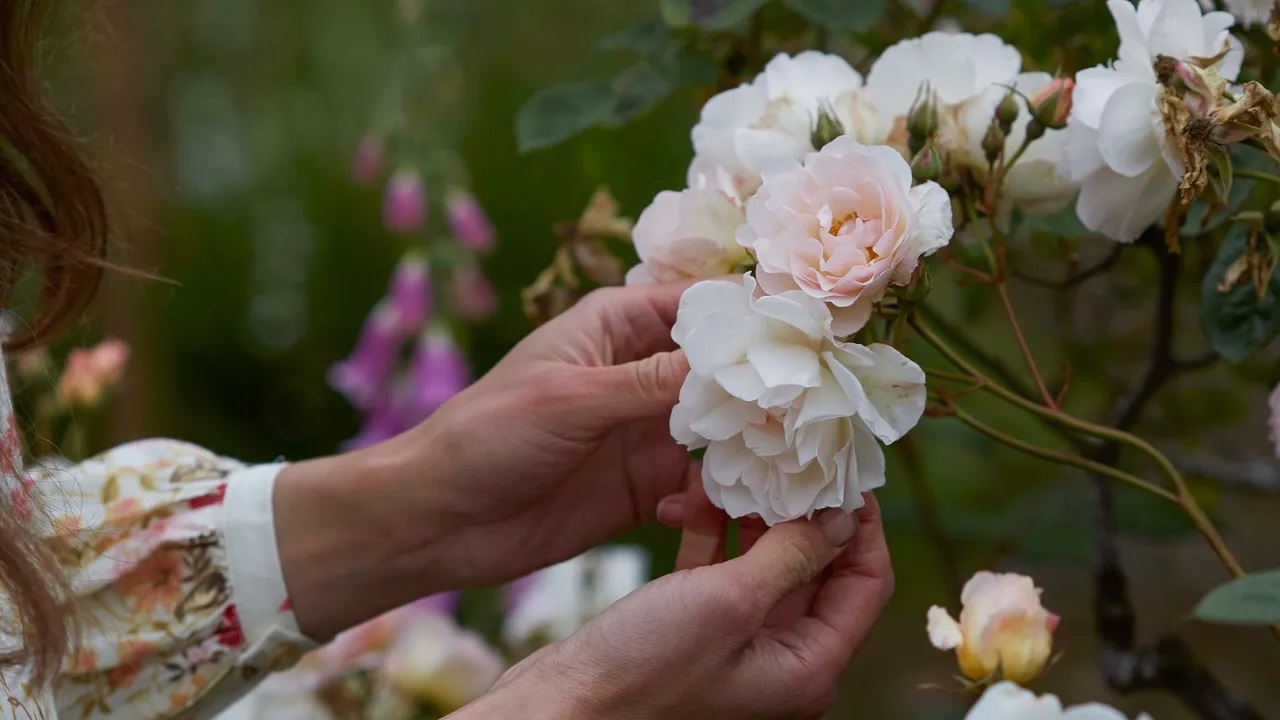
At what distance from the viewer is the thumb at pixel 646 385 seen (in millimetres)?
787

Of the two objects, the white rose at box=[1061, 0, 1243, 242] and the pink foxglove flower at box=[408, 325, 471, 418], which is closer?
the white rose at box=[1061, 0, 1243, 242]

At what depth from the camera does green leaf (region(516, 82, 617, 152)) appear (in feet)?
3.18

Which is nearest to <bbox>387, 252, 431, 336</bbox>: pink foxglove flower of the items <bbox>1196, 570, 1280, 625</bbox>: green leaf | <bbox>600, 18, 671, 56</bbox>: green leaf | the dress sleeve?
the dress sleeve

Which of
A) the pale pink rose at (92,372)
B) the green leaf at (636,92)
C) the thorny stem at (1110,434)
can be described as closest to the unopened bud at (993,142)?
the thorny stem at (1110,434)

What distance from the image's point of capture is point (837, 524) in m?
0.75

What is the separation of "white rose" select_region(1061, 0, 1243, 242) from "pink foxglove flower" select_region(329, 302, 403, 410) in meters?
1.20

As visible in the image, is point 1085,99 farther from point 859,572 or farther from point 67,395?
point 67,395

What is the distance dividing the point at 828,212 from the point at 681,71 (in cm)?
35

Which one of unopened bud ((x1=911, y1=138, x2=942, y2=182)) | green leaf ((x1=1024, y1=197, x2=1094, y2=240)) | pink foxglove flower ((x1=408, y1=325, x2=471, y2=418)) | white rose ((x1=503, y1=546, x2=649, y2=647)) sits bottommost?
white rose ((x1=503, y1=546, x2=649, y2=647))

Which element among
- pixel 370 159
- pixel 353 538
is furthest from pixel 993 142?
pixel 370 159

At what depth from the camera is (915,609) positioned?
1.87 meters

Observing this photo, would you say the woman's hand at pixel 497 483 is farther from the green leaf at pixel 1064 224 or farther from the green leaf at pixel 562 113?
the green leaf at pixel 1064 224

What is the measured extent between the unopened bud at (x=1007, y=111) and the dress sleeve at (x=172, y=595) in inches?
26.8

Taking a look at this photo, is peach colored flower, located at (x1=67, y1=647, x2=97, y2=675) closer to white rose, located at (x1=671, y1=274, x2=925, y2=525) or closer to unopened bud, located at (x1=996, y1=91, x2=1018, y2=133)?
white rose, located at (x1=671, y1=274, x2=925, y2=525)
